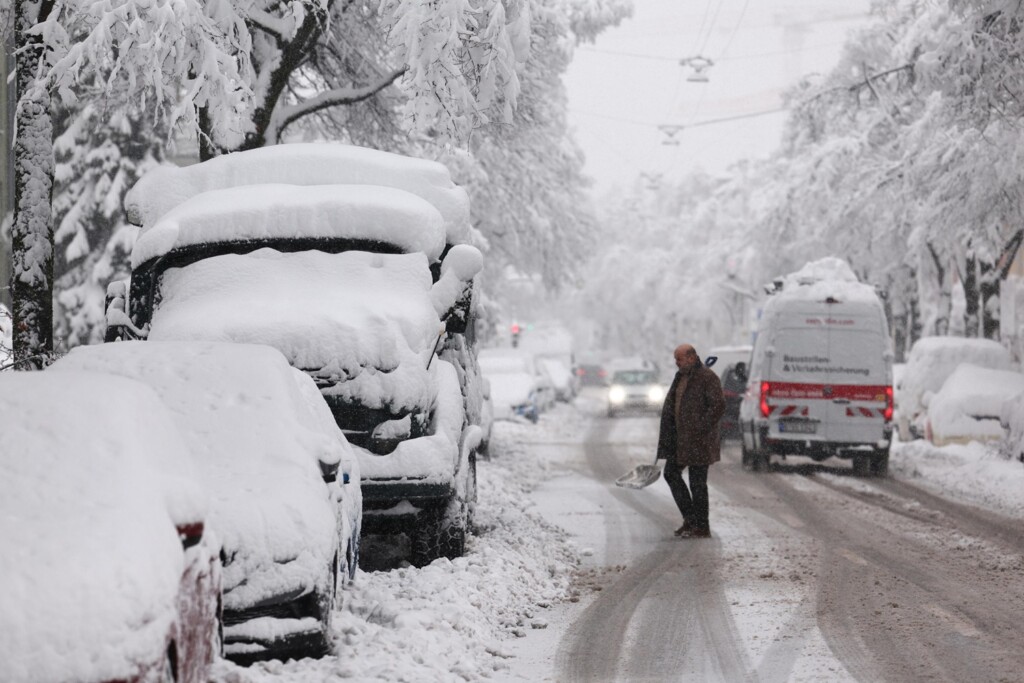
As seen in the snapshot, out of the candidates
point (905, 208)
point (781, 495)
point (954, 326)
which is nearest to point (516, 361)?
point (905, 208)

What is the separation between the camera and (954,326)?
50000 mm

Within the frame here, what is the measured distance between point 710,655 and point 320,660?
7.47ft

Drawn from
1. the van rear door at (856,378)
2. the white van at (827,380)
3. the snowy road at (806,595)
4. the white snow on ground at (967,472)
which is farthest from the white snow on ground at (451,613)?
the van rear door at (856,378)

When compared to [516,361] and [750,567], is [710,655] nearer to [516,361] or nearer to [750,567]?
[750,567]

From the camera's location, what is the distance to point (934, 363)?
2409cm

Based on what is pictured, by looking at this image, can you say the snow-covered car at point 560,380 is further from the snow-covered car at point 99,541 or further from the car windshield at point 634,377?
the snow-covered car at point 99,541

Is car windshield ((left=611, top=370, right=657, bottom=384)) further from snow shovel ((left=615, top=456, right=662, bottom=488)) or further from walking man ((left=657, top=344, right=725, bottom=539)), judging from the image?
walking man ((left=657, top=344, right=725, bottom=539))

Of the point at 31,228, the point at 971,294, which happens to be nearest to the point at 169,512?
the point at 31,228

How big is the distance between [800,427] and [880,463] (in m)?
1.28

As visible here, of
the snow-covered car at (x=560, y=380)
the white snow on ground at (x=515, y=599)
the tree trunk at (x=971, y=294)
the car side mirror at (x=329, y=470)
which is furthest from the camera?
the snow-covered car at (x=560, y=380)

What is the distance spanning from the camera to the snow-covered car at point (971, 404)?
822 inches

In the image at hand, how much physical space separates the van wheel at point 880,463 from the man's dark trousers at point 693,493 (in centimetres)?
785

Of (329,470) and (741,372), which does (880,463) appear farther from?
(329,470)

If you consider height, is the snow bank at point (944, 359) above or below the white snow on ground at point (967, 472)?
above
